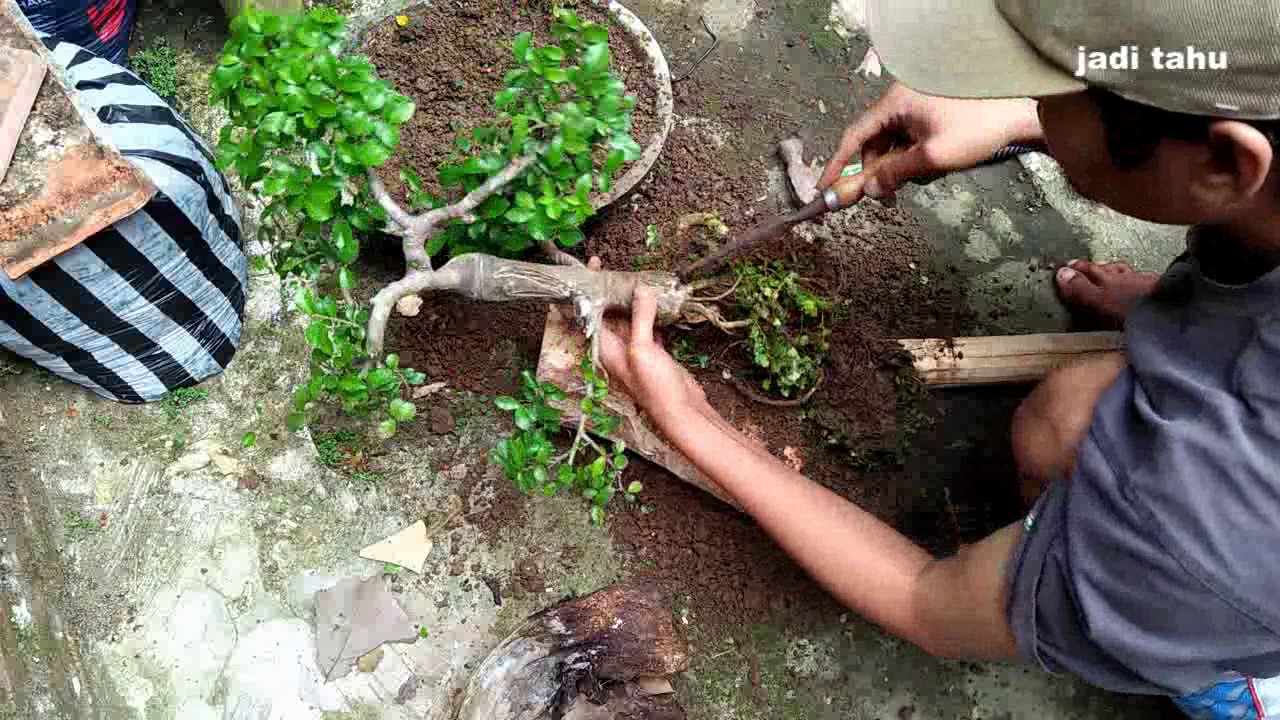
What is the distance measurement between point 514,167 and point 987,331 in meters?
1.39

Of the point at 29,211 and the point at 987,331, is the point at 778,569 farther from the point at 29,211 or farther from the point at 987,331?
the point at 29,211

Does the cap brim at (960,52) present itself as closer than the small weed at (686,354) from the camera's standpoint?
Yes

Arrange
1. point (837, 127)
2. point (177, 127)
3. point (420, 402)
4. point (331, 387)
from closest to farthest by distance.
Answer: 1. point (331, 387)
2. point (177, 127)
3. point (420, 402)
4. point (837, 127)

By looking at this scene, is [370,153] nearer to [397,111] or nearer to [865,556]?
[397,111]

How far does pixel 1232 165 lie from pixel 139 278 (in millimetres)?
2008

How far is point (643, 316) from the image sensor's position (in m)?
1.73

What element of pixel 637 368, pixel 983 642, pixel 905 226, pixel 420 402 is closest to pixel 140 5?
pixel 420 402

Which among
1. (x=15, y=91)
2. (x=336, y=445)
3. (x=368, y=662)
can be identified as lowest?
(x=368, y=662)

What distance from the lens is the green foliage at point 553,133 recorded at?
135 centimetres

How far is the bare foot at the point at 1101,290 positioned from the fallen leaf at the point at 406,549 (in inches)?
70.6

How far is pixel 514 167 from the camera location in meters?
1.48

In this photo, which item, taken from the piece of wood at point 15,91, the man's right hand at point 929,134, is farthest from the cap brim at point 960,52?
the piece of wood at point 15,91

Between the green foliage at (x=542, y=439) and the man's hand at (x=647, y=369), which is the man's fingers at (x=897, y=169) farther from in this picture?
the green foliage at (x=542, y=439)

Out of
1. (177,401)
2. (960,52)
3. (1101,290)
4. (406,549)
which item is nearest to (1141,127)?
(960,52)
